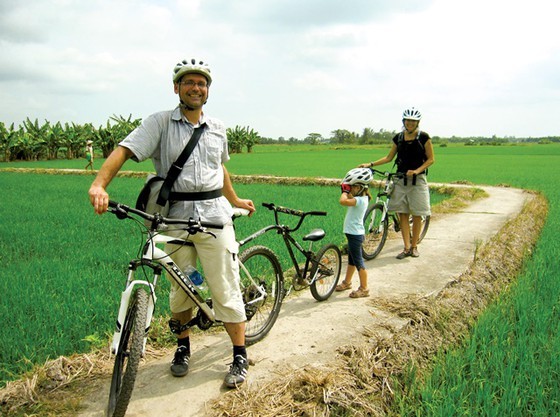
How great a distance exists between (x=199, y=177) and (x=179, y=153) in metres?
0.18

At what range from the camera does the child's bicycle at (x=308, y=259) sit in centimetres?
353

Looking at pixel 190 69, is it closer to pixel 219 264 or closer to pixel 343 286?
pixel 219 264

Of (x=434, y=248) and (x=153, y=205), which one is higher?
(x=153, y=205)

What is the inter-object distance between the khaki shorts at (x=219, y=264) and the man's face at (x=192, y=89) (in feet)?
2.50

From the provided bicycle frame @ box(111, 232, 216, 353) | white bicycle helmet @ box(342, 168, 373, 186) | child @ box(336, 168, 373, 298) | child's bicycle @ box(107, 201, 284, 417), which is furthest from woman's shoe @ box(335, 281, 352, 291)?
bicycle frame @ box(111, 232, 216, 353)

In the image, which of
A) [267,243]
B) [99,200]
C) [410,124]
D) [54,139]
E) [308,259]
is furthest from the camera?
[54,139]

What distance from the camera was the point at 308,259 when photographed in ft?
13.2

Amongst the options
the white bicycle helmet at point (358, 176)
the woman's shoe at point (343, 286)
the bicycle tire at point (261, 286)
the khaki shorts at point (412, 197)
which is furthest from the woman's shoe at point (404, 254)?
the bicycle tire at point (261, 286)

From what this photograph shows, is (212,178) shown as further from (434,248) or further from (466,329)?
(434,248)

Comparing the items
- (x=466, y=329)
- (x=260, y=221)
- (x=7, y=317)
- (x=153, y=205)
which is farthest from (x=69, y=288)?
(x=260, y=221)

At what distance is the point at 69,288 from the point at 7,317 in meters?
0.68

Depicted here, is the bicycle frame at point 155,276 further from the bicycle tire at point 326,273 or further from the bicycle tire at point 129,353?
the bicycle tire at point 326,273

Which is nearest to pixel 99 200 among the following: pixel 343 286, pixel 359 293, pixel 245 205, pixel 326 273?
pixel 245 205

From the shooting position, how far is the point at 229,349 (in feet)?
10.7
